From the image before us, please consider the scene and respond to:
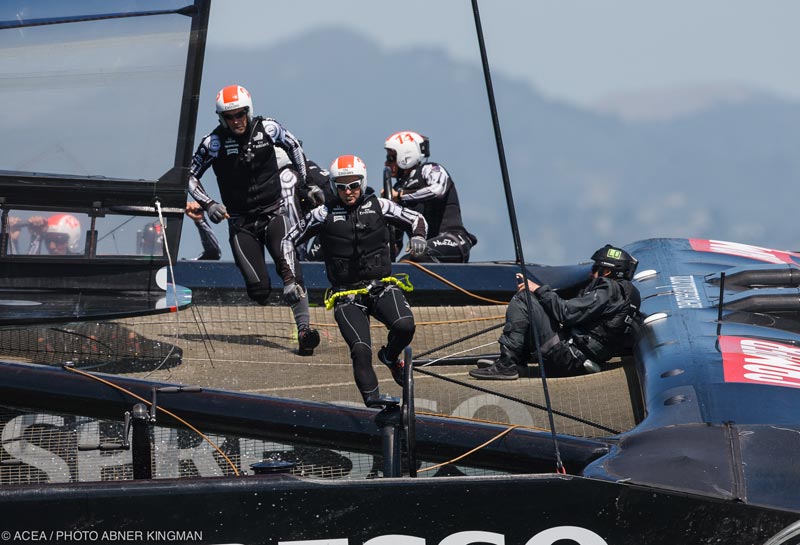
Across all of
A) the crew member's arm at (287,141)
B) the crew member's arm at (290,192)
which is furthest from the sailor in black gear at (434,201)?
the crew member's arm at (287,141)

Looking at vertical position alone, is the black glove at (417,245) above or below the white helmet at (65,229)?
below

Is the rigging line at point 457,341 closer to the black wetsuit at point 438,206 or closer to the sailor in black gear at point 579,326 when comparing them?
the sailor in black gear at point 579,326

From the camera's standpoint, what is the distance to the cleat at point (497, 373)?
7.61 m

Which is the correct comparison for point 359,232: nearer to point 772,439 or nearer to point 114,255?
point 114,255

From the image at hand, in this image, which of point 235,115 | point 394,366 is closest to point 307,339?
point 394,366

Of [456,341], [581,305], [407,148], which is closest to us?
[581,305]

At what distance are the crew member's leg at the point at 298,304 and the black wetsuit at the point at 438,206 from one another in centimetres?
150

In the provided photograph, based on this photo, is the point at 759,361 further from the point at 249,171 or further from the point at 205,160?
the point at 205,160

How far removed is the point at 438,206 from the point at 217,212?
216 centimetres

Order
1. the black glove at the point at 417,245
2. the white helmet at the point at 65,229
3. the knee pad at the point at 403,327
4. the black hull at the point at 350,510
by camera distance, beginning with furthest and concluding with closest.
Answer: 1. the black glove at the point at 417,245
2. the knee pad at the point at 403,327
3. the white helmet at the point at 65,229
4. the black hull at the point at 350,510

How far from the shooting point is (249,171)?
8609 millimetres

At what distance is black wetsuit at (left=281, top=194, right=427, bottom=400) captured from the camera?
7.45 metres

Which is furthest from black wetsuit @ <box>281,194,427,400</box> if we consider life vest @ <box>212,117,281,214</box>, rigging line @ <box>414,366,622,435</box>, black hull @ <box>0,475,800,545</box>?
black hull @ <box>0,475,800,545</box>

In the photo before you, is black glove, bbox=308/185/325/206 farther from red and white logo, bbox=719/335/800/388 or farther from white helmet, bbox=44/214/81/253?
red and white logo, bbox=719/335/800/388
